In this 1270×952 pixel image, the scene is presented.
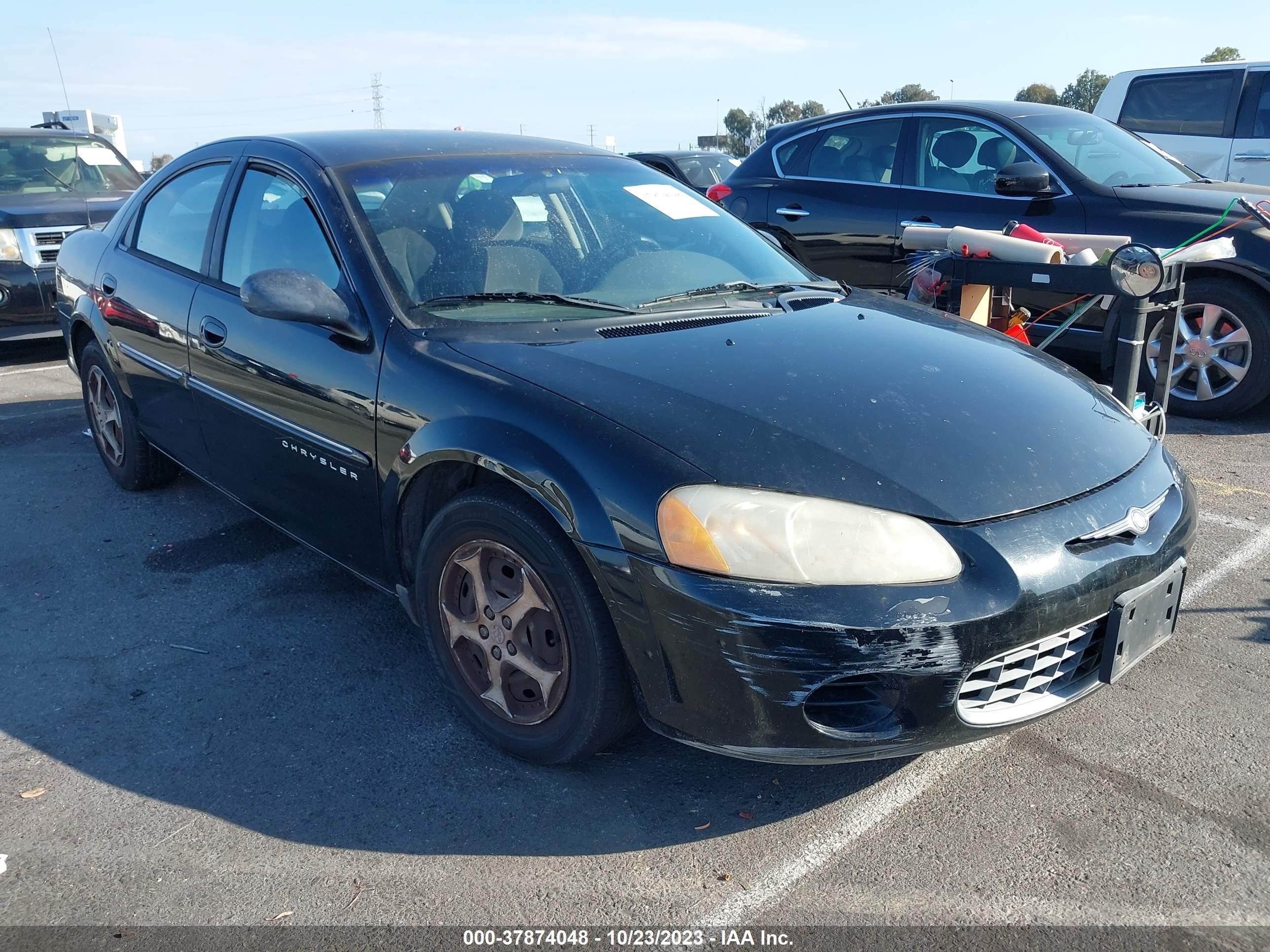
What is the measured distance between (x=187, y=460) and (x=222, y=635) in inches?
35.9

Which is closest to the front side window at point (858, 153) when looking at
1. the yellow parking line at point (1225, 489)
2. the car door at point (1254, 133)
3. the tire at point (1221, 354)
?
the tire at point (1221, 354)

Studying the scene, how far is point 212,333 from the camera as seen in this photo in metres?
3.52

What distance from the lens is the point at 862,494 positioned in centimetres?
222

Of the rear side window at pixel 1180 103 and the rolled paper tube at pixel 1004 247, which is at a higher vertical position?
the rear side window at pixel 1180 103

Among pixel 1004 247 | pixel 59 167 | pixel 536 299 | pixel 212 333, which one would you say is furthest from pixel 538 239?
pixel 59 167

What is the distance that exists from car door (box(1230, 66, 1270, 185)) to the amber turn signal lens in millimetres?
7917

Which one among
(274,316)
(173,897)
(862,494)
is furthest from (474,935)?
(274,316)

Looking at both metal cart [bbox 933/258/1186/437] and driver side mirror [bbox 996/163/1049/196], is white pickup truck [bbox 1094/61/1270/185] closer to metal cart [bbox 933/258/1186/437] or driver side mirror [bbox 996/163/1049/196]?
driver side mirror [bbox 996/163/1049/196]

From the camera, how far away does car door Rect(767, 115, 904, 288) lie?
21.2ft

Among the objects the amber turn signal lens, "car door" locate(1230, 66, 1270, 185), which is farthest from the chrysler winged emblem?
"car door" locate(1230, 66, 1270, 185)

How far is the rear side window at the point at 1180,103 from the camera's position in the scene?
8406 mm

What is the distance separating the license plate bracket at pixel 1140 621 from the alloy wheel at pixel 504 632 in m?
1.22

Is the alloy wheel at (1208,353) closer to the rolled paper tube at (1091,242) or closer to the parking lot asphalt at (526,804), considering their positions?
the rolled paper tube at (1091,242)

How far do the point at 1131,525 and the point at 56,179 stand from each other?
896cm
